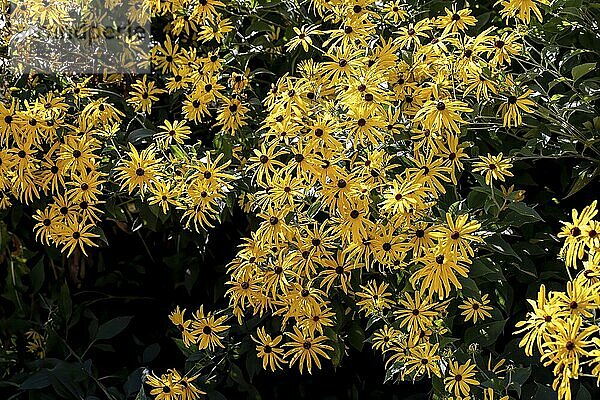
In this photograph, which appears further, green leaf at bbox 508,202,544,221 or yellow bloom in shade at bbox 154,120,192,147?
yellow bloom in shade at bbox 154,120,192,147

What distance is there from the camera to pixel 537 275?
1.71 metres

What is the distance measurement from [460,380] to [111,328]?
30.0 inches

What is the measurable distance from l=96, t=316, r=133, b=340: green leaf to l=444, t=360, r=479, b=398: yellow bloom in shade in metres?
0.72

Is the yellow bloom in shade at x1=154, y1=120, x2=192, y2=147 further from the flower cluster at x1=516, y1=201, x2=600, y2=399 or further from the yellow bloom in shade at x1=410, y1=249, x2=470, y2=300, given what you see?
the flower cluster at x1=516, y1=201, x2=600, y2=399

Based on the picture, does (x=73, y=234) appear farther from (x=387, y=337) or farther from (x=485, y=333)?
(x=485, y=333)

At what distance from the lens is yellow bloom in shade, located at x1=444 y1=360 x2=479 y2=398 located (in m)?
1.43

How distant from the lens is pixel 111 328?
6.00 ft

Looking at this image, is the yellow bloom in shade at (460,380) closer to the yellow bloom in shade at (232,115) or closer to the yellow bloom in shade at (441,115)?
the yellow bloom in shade at (441,115)

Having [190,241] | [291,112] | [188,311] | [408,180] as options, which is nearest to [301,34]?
[291,112]

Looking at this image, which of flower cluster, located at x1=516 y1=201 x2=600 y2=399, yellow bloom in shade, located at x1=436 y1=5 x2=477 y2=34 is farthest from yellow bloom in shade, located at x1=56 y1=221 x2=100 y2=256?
flower cluster, located at x1=516 y1=201 x2=600 y2=399

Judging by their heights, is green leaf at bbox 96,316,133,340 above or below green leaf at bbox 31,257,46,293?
below

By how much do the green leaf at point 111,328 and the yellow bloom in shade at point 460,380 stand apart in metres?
0.72

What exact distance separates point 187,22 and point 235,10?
0.39 ft

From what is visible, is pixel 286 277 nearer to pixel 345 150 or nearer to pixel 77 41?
pixel 345 150
